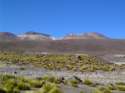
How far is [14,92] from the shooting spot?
1633 cm

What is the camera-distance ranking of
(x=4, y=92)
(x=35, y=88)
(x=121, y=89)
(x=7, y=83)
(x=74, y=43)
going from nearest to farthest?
(x=4, y=92) < (x=7, y=83) < (x=35, y=88) < (x=121, y=89) < (x=74, y=43)

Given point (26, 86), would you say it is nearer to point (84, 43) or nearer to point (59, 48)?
point (59, 48)

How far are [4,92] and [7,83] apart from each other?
163cm

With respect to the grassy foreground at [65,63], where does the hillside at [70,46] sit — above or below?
above

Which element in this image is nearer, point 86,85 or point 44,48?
point 86,85

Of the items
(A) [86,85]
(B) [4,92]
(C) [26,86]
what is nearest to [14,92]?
(B) [4,92]

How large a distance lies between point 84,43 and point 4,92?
11998 cm

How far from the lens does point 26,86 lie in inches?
723

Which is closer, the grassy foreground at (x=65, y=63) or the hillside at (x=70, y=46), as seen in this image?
the grassy foreground at (x=65, y=63)

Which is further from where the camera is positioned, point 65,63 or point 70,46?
point 70,46

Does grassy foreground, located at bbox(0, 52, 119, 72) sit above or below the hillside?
below

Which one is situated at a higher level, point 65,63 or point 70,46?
point 70,46

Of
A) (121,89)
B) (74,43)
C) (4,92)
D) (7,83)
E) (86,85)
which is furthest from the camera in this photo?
(74,43)

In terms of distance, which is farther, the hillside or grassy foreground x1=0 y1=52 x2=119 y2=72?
the hillside
